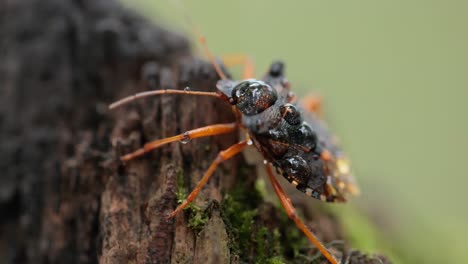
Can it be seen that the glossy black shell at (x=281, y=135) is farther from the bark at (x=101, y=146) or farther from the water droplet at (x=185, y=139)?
the water droplet at (x=185, y=139)

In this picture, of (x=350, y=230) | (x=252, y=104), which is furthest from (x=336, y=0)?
(x=252, y=104)

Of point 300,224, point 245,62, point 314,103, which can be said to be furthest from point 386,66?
point 300,224

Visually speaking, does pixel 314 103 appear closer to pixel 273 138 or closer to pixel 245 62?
pixel 245 62

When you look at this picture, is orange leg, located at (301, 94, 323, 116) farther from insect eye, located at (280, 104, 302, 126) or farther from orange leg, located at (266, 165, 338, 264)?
orange leg, located at (266, 165, 338, 264)

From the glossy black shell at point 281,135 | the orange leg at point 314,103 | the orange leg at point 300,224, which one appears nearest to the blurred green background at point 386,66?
the orange leg at point 314,103

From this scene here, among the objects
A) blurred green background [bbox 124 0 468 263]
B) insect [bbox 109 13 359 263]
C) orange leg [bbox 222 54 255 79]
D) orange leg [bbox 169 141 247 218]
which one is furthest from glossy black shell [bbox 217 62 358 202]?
blurred green background [bbox 124 0 468 263]

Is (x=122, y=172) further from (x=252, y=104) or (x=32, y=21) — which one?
(x=32, y=21)
